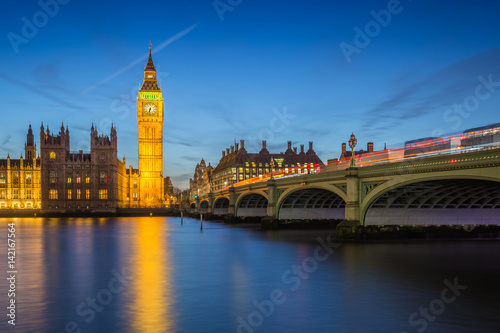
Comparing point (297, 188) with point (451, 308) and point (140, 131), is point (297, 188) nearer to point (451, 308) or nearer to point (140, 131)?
point (451, 308)

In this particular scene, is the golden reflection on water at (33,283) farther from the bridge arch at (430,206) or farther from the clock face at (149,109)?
the clock face at (149,109)

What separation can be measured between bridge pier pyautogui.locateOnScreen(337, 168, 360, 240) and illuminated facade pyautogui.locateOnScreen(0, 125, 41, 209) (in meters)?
131

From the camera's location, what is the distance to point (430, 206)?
143 ft

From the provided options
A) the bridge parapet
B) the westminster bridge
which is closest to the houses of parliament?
the westminster bridge

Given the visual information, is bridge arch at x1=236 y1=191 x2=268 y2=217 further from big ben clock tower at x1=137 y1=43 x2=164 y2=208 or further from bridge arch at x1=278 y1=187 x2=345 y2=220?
big ben clock tower at x1=137 y1=43 x2=164 y2=208

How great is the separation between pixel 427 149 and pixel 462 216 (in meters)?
7.25

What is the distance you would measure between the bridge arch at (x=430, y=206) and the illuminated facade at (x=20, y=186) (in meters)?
133

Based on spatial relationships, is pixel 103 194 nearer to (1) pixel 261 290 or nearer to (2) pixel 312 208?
(2) pixel 312 208

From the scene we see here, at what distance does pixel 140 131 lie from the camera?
177 m

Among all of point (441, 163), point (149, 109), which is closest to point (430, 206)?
point (441, 163)

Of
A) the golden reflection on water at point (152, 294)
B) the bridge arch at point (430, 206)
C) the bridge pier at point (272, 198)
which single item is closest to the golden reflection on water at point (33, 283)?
the golden reflection on water at point (152, 294)

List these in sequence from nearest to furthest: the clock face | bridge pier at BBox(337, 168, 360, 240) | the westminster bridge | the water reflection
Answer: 1. the water reflection
2. the westminster bridge
3. bridge pier at BBox(337, 168, 360, 240)
4. the clock face

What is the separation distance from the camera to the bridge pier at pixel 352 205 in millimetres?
41562

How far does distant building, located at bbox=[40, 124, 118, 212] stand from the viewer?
14600 centimetres
